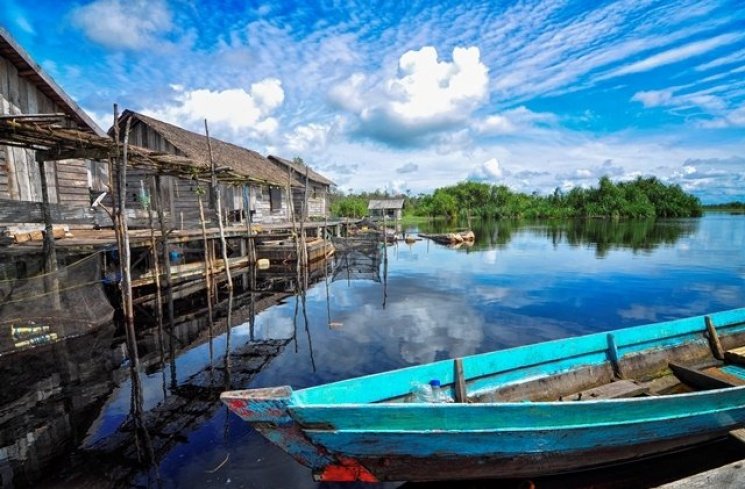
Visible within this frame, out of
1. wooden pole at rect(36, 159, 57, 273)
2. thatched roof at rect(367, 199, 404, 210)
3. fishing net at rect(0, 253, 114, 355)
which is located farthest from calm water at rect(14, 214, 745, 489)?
thatched roof at rect(367, 199, 404, 210)

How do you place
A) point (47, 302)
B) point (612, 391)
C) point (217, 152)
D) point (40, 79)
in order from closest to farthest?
point (612, 391)
point (47, 302)
point (40, 79)
point (217, 152)

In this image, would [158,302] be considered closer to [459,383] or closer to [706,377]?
[459,383]

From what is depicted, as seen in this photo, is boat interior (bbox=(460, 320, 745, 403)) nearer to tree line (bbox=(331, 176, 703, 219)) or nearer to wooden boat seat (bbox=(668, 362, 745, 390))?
wooden boat seat (bbox=(668, 362, 745, 390))

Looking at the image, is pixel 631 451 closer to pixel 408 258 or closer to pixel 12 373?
pixel 12 373

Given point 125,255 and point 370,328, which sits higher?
point 125,255

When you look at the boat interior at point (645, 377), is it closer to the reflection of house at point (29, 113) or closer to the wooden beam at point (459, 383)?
the wooden beam at point (459, 383)

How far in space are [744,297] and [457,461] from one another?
15115mm

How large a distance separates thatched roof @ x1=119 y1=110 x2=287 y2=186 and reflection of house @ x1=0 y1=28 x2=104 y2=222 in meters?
2.68

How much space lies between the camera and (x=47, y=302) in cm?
761

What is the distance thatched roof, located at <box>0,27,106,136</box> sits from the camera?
9.62 meters

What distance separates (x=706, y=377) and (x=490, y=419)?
394 cm

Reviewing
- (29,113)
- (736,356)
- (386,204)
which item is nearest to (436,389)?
(736,356)

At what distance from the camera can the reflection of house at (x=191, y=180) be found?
18312 mm

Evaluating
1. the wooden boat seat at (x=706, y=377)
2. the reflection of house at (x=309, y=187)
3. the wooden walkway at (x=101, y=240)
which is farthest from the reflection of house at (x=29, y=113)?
the reflection of house at (x=309, y=187)
